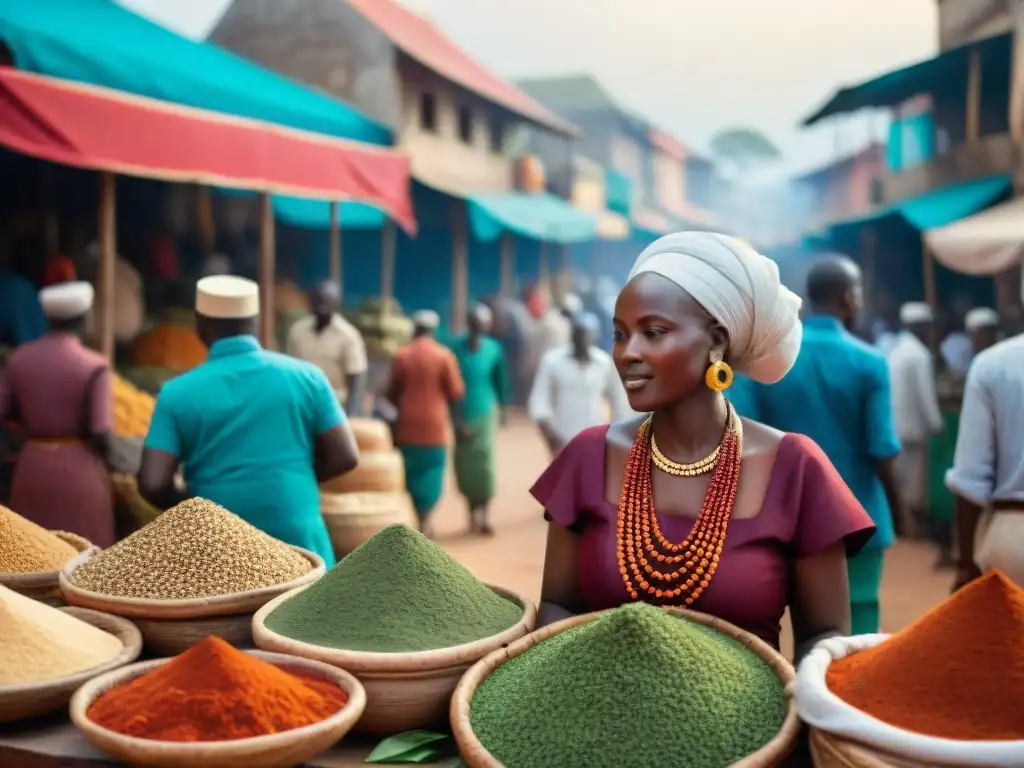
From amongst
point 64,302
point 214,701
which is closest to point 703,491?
point 214,701

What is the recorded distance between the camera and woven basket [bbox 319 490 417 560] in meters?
4.59

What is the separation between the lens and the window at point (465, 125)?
16984 millimetres

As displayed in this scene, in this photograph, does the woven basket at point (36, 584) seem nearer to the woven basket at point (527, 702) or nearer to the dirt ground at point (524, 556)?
the woven basket at point (527, 702)

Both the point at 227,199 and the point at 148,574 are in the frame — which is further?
the point at 227,199

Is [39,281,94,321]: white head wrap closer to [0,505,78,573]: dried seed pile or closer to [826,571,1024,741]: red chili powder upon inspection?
[0,505,78,573]: dried seed pile

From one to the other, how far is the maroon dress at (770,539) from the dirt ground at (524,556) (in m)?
2.79

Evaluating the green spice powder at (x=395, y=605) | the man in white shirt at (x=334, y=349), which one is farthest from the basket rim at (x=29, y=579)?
the man in white shirt at (x=334, y=349)

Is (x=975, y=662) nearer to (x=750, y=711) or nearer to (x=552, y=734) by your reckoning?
(x=750, y=711)

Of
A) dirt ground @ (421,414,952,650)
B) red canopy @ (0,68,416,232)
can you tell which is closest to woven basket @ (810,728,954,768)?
dirt ground @ (421,414,952,650)

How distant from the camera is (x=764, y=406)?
3678 millimetres

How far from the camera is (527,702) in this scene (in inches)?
56.3

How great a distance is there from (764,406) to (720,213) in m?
42.8

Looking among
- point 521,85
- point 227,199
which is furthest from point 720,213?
point 227,199

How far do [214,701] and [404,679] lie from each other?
278mm
